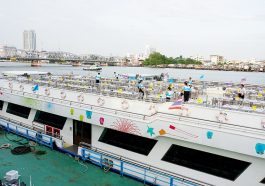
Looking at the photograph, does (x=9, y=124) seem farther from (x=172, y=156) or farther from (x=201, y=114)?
(x=201, y=114)

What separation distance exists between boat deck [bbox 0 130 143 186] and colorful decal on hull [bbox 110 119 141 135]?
226cm

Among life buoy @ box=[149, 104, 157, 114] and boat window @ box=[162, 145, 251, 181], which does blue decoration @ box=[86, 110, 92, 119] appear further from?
boat window @ box=[162, 145, 251, 181]

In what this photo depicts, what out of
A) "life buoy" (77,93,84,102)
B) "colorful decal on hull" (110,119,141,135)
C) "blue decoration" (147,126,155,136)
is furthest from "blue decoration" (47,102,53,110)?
"blue decoration" (147,126,155,136)

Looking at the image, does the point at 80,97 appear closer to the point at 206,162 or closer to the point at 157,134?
the point at 157,134

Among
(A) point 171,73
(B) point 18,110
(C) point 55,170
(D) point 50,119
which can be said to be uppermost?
(A) point 171,73

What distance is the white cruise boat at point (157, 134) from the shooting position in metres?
8.65

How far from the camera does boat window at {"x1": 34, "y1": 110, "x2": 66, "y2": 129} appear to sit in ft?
46.9

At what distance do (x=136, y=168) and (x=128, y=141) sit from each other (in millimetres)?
1369

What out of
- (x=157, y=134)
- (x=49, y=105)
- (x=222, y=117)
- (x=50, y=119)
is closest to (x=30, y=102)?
(x=50, y=119)

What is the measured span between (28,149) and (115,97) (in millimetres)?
5900

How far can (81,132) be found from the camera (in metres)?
13.3

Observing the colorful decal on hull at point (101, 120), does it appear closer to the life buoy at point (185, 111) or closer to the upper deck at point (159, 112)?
the upper deck at point (159, 112)

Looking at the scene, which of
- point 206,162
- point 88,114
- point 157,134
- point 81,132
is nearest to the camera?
point 206,162

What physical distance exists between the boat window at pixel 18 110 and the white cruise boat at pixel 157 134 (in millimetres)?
1122
